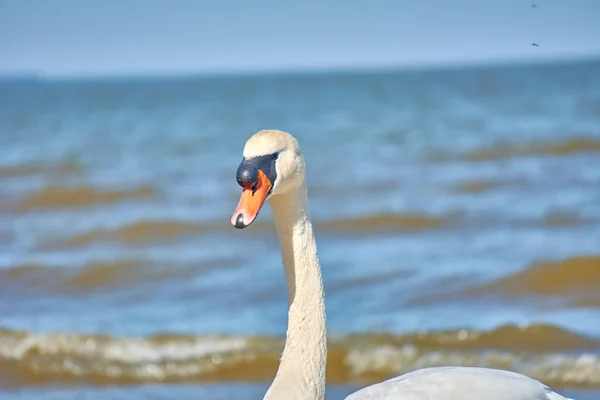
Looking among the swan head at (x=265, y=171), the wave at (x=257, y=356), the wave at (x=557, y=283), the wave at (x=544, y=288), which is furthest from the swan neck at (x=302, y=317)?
the wave at (x=557, y=283)

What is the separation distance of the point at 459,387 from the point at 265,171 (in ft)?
3.36

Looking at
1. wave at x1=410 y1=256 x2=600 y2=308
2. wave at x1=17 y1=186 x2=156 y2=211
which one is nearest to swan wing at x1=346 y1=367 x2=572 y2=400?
wave at x1=410 y1=256 x2=600 y2=308

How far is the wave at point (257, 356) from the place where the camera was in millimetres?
5703

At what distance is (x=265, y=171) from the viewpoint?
2.88 m

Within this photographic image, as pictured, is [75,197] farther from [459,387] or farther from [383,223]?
[459,387]

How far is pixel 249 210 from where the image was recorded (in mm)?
2777

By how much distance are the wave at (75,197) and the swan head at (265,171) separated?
9553 millimetres

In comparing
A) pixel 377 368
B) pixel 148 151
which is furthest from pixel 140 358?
pixel 148 151

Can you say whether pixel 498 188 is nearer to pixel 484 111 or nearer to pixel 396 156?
pixel 396 156

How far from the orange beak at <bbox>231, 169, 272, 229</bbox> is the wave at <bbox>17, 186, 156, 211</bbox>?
967cm

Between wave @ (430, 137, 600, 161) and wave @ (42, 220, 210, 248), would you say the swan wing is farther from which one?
wave @ (430, 137, 600, 161)

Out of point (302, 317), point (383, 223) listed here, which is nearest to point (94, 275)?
point (383, 223)

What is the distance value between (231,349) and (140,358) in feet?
1.92

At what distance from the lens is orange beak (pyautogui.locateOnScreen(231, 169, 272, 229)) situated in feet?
9.02
